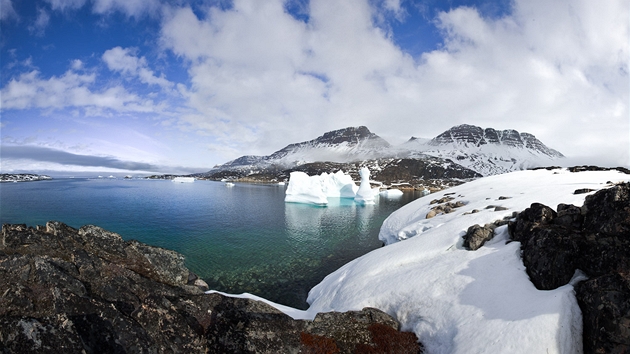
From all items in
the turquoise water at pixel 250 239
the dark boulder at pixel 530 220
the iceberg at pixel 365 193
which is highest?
the dark boulder at pixel 530 220

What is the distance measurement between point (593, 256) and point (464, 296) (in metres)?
4.54

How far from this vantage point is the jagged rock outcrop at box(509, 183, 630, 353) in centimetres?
716

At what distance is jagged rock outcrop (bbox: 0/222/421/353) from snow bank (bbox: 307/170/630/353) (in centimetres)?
131

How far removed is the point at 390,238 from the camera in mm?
27750

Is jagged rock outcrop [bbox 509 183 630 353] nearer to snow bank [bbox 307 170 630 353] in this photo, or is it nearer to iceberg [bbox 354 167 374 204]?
snow bank [bbox 307 170 630 353]

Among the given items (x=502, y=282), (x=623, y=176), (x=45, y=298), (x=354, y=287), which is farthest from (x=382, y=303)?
(x=623, y=176)

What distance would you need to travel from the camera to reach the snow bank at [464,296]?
803cm

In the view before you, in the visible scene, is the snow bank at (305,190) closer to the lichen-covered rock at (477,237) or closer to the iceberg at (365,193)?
the iceberg at (365,193)

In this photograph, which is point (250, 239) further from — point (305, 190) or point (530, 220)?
point (305, 190)

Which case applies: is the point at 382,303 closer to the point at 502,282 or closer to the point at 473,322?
the point at 473,322

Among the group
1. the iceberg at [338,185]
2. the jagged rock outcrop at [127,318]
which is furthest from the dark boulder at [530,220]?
the iceberg at [338,185]

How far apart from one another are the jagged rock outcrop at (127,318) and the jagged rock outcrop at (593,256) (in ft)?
17.5

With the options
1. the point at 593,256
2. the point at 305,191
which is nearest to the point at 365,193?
the point at 305,191

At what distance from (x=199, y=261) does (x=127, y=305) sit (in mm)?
19150
